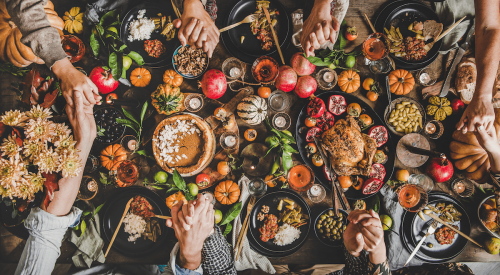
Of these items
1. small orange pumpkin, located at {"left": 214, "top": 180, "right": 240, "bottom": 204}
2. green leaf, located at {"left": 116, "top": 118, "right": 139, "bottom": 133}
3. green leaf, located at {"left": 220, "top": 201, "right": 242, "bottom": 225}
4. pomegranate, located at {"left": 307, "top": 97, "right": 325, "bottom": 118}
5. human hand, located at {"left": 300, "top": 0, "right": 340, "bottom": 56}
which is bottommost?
green leaf, located at {"left": 220, "top": 201, "right": 242, "bottom": 225}

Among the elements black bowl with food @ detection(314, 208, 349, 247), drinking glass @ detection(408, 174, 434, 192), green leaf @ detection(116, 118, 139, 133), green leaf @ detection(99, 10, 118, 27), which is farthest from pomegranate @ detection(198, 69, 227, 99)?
drinking glass @ detection(408, 174, 434, 192)

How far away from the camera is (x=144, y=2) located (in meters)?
2.09

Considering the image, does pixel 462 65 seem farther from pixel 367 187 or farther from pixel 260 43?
pixel 260 43

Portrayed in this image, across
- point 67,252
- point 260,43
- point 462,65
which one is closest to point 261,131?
point 260,43

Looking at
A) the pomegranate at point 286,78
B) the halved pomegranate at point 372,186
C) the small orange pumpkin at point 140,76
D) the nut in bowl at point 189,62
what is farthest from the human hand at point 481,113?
the small orange pumpkin at point 140,76

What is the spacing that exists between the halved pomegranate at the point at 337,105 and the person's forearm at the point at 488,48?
37.8 inches

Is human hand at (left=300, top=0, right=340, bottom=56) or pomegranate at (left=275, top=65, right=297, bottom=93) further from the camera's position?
pomegranate at (left=275, top=65, right=297, bottom=93)

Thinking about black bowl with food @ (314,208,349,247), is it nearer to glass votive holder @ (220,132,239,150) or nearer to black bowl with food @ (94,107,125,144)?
glass votive holder @ (220,132,239,150)

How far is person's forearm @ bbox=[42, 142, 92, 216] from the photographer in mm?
1789

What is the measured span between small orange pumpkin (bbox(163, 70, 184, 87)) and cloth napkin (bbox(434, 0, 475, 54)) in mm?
2461

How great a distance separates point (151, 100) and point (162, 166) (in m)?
0.64

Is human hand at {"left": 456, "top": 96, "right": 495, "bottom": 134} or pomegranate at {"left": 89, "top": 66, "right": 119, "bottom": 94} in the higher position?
human hand at {"left": 456, "top": 96, "right": 495, "bottom": 134}

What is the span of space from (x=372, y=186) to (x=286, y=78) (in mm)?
1220

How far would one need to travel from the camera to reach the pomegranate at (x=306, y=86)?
1.98 m
